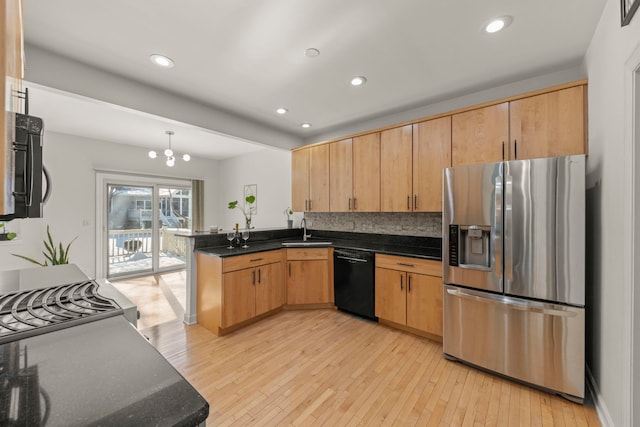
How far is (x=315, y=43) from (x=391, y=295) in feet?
8.38

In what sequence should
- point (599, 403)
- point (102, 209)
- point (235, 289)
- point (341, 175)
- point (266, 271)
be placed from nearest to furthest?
point (599, 403) < point (235, 289) < point (266, 271) < point (341, 175) < point (102, 209)

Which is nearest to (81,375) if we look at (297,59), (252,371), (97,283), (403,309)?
(97,283)

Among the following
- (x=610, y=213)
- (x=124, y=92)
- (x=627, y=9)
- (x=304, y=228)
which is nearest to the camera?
(x=627, y=9)

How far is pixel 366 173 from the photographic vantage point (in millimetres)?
3398

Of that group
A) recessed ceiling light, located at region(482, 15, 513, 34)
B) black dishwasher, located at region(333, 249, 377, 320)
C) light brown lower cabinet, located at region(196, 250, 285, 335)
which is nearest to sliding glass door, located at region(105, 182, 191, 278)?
light brown lower cabinet, located at region(196, 250, 285, 335)

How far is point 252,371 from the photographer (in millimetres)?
2205

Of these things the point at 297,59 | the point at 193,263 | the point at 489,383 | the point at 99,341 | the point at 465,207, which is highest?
the point at 297,59

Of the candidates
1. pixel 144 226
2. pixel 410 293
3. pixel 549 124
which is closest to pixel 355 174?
pixel 410 293

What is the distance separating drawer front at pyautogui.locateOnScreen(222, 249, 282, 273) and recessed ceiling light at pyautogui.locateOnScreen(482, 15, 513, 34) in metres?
2.93

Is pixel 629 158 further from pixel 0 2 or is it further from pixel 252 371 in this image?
pixel 252 371

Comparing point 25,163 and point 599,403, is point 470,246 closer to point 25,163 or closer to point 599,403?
point 599,403

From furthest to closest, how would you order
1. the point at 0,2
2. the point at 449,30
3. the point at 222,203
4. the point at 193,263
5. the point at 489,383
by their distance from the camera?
the point at 222,203
the point at 193,263
the point at 489,383
the point at 449,30
the point at 0,2

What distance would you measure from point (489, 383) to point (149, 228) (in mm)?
6101

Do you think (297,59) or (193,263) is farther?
(193,263)
